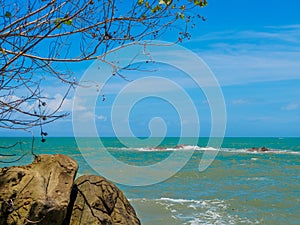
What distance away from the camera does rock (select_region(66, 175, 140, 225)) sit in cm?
623

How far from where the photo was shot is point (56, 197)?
5844 millimetres

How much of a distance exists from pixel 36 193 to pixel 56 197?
28cm

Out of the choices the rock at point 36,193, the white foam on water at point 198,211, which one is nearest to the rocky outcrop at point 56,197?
the rock at point 36,193

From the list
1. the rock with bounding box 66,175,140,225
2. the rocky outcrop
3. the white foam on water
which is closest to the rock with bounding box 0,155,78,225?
Answer: the rocky outcrop

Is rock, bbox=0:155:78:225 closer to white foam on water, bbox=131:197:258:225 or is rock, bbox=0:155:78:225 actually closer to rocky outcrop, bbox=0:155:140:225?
rocky outcrop, bbox=0:155:140:225

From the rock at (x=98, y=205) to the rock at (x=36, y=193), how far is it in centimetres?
36

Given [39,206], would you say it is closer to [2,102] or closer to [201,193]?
[2,102]

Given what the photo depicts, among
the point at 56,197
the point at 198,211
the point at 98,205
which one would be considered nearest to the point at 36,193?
the point at 56,197

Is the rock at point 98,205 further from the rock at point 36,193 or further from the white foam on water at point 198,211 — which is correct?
the white foam on water at point 198,211

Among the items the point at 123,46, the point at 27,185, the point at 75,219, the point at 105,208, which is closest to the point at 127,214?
the point at 105,208

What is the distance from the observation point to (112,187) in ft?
22.4

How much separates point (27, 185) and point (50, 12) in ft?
10.1

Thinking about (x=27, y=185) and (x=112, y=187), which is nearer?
(x=27, y=185)

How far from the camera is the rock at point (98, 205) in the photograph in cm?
623
